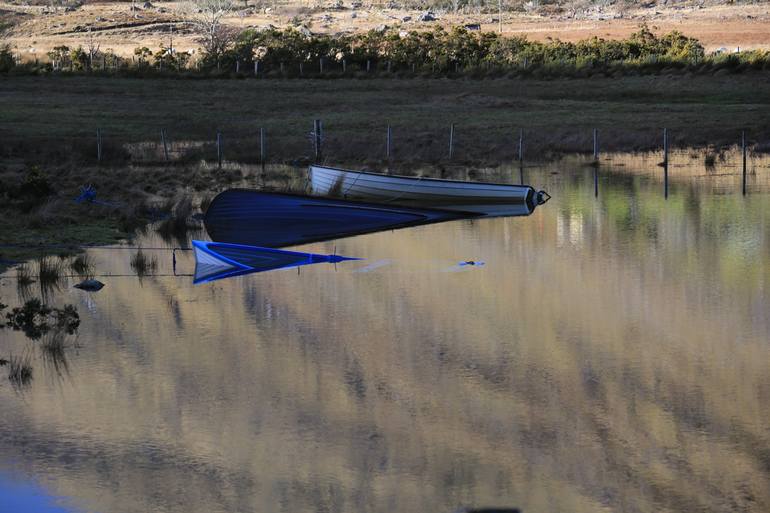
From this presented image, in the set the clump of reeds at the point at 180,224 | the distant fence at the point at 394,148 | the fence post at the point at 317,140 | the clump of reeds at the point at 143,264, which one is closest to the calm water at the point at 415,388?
the clump of reeds at the point at 143,264

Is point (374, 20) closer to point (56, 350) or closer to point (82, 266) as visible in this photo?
point (82, 266)

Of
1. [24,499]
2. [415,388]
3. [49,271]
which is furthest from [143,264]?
[24,499]

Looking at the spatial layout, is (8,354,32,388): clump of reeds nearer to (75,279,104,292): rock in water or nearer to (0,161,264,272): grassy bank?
(75,279,104,292): rock in water

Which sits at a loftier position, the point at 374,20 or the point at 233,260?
the point at 374,20

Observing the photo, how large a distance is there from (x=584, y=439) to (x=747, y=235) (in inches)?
656

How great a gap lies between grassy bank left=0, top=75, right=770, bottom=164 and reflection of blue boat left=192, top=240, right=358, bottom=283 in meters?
19.1

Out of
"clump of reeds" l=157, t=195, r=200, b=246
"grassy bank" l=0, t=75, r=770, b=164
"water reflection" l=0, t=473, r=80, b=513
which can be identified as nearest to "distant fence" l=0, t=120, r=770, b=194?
"grassy bank" l=0, t=75, r=770, b=164

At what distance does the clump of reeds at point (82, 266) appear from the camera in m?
25.1

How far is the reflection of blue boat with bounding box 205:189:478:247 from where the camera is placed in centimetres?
2981

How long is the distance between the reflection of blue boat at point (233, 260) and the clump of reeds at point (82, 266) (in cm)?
207

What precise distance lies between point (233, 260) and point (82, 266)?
2.96 meters

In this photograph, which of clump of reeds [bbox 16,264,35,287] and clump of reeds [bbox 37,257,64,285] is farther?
clump of reeds [bbox 37,257,64,285]

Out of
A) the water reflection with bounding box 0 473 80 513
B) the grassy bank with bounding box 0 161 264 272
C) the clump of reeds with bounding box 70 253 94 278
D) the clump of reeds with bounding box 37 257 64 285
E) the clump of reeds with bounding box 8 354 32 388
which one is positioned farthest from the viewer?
the grassy bank with bounding box 0 161 264 272

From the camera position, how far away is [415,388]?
54.3 ft
